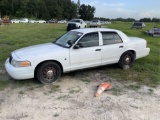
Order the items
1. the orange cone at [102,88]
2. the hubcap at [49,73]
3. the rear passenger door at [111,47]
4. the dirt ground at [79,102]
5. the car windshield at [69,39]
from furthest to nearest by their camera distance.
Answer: the rear passenger door at [111,47], the car windshield at [69,39], the hubcap at [49,73], the orange cone at [102,88], the dirt ground at [79,102]

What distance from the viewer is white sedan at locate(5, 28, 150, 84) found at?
519cm

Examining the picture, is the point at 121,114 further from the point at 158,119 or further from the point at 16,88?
the point at 16,88

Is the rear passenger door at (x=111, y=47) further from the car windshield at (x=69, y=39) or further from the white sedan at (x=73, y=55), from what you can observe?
the car windshield at (x=69, y=39)

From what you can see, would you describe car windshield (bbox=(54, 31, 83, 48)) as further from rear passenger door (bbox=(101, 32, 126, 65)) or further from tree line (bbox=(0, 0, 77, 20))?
tree line (bbox=(0, 0, 77, 20))

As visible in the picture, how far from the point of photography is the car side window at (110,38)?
6.31 m

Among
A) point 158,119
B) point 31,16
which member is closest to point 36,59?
point 158,119

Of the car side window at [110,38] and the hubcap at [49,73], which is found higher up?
the car side window at [110,38]

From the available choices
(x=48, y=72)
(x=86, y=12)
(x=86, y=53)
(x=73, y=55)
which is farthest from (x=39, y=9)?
(x=48, y=72)

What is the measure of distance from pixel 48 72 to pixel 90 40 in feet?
5.28

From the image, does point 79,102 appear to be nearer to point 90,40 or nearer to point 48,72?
point 48,72

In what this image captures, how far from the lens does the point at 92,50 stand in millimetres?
5934

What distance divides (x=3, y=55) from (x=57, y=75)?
13.9 ft

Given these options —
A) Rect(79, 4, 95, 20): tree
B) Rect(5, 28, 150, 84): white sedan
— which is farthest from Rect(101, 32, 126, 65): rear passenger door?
Rect(79, 4, 95, 20): tree

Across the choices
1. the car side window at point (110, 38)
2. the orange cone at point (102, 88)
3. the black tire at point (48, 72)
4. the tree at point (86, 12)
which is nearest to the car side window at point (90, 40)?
the car side window at point (110, 38)
